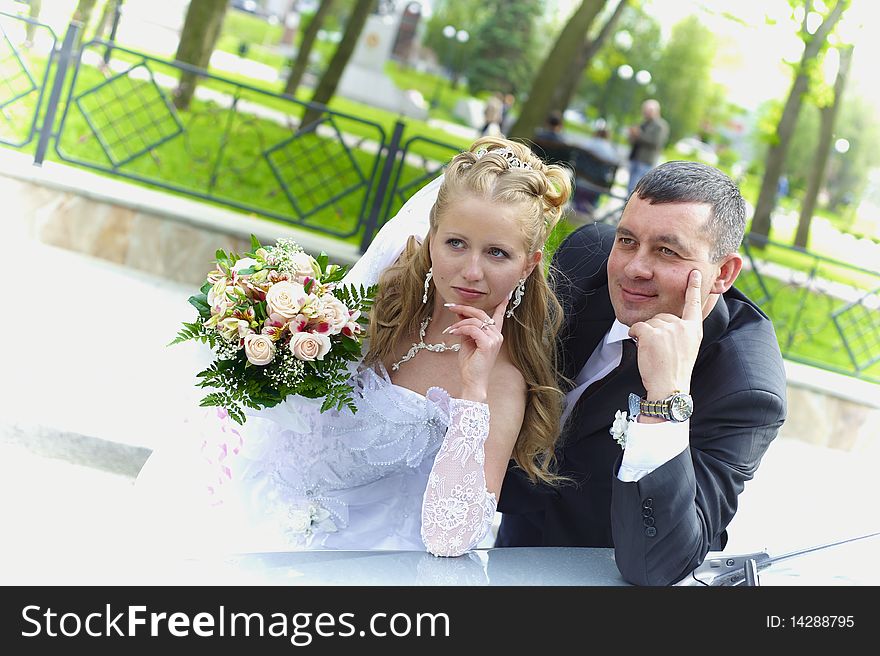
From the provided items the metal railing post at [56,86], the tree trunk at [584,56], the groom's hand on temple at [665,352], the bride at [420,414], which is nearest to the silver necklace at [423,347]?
the bride at [420,414]

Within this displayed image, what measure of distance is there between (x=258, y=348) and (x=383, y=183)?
7.00 m

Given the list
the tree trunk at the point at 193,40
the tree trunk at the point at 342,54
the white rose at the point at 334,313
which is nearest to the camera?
the white rose at the point at 334,313

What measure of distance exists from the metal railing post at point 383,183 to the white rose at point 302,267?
6.43 m

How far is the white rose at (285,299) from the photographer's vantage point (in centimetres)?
296

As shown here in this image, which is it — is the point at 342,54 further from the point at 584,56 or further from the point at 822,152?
the point at 822,152

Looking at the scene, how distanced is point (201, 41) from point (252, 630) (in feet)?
40.9

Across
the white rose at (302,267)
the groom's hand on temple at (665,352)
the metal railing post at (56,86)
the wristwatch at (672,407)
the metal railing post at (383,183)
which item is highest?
the metal railing post at (56,86)

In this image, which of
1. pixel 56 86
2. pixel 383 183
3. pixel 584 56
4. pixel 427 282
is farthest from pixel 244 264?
pixel 584 56

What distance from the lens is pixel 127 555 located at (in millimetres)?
2141

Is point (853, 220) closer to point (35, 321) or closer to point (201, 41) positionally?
point (201, 41)

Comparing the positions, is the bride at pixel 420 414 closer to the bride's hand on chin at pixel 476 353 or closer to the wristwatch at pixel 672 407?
the bride's hand on chin at pixel 476 353

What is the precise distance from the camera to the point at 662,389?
8.52 ft

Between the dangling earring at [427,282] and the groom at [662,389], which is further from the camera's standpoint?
the dangling earring at [427,282]

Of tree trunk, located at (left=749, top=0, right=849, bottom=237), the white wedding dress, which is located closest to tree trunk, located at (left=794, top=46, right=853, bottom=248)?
tree trunk, located at (left=749, top=0, right=849, bottom=237)
